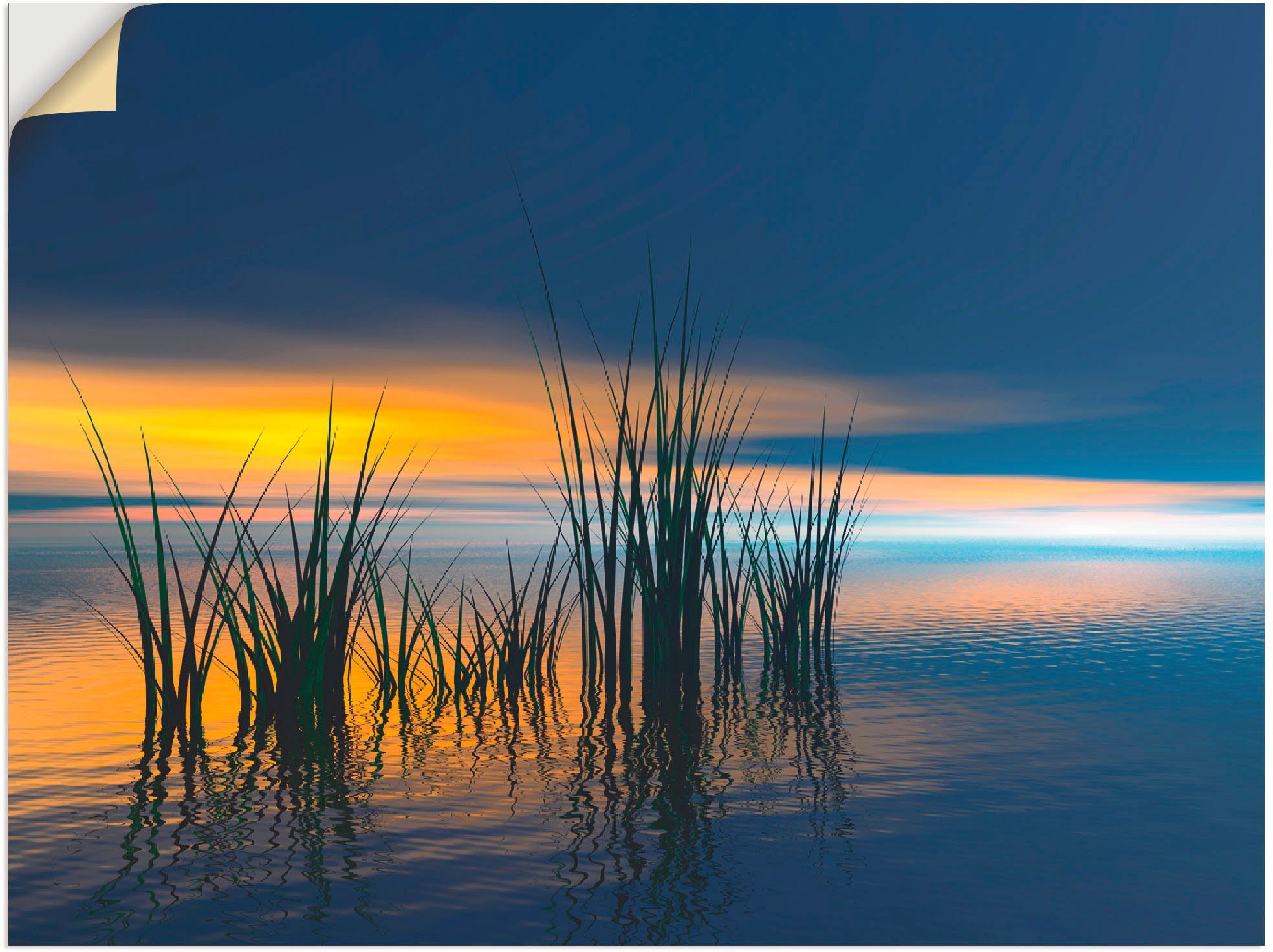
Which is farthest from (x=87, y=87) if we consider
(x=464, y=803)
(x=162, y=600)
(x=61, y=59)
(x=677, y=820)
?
(x=677, y=820)

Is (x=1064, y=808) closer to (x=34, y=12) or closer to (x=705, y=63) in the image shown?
(x=705, y=63)

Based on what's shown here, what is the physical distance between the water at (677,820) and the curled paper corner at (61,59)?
49.3 inches

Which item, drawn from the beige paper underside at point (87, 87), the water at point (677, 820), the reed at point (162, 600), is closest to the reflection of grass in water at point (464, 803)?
the water at point (677, 820)

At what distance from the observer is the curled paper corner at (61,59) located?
2586mm

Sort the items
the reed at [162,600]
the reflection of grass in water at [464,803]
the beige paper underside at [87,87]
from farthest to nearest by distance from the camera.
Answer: the beige paper underside at [87,87] → the reed at [162,600] → the reflection of grass in water at [464,803]

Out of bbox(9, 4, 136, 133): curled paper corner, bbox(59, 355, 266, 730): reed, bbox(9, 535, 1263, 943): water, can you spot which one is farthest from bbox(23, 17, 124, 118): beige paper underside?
bbox(9, 535, 1263, 943): water

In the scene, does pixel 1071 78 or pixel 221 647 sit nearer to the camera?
pixel 1071 78

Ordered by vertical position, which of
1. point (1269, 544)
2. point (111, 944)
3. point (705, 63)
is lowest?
point (111, 944)

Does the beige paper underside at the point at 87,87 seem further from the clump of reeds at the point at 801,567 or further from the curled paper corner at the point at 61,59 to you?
the clump of reeds at the point at 801,567

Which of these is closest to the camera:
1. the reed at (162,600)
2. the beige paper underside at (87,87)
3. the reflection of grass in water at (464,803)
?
the reflection of grass in water at (464,803)

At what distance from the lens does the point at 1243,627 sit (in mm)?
5598

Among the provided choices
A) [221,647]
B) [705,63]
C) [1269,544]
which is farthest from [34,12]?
[1269,544]

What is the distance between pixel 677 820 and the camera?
2182 mm

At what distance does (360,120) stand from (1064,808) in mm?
3188
